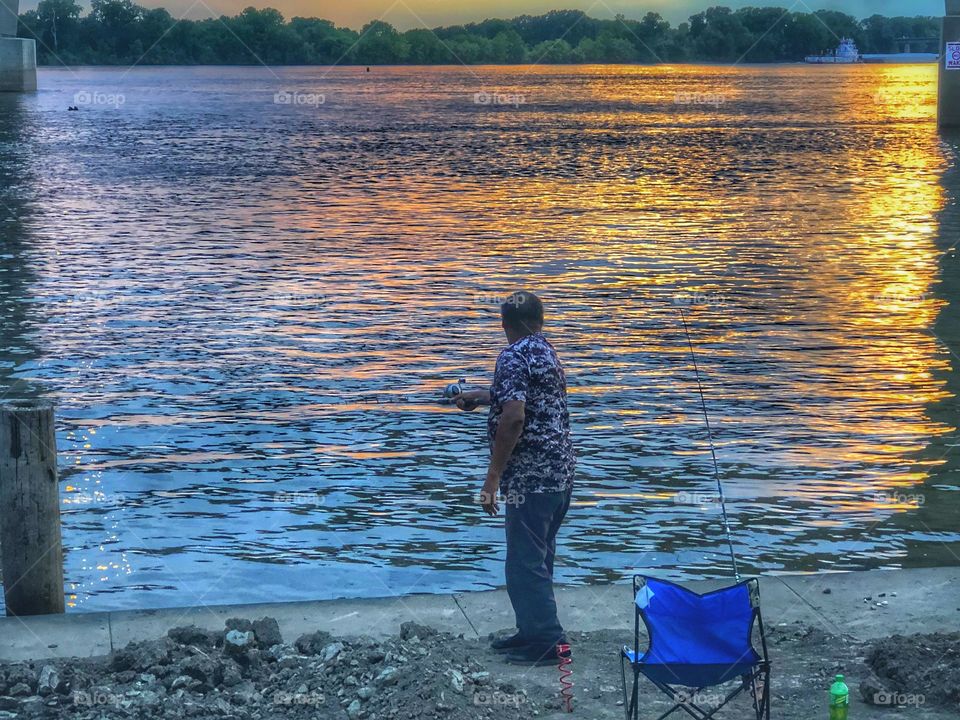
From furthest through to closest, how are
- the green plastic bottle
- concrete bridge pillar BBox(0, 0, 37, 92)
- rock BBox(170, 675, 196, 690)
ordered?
concrete bridge pillar BBox(0, 0, 37, 92), rock BBox(170, 675, 196, 690), the green plastic bottle

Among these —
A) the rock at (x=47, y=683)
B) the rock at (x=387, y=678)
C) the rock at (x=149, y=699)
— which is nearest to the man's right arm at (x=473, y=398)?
the rock at (x=387, y=678)

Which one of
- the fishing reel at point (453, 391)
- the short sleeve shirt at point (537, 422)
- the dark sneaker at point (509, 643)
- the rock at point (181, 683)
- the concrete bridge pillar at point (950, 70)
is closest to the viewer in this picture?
the rock at point (181, 683)

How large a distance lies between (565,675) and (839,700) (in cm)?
142

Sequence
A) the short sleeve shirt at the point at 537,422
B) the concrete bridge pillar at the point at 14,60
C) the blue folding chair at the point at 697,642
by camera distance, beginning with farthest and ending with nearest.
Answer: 1. the concrete bridge pillar at the point at 14,60
2. the short sleeve shirt at the point at 537,422
3. the blue folding chair at the point at 697,642

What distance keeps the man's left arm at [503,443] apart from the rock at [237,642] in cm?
140

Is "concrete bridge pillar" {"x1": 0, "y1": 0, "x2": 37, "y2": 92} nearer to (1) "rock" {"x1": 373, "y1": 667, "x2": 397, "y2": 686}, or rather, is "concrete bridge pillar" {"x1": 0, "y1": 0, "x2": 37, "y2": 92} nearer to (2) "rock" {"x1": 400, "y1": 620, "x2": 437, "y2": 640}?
(2) "rock" {"x1": 400, "y1": 620, "x2": 437, "y2": 640}

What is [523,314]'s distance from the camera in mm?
7129

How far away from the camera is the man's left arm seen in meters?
6.96

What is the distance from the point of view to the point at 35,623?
793 centimetres

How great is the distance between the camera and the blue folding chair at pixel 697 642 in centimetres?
598

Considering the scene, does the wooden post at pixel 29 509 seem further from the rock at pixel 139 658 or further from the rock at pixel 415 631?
the rock at pixel 415 631

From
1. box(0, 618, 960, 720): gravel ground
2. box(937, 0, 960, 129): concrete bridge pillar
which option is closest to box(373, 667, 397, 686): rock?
box(0, 618, 960, 720): gravel ground

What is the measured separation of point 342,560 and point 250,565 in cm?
67

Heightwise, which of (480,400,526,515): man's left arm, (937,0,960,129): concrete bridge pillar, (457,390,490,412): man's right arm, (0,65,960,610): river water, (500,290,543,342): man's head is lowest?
(0,65,960,610): river water
